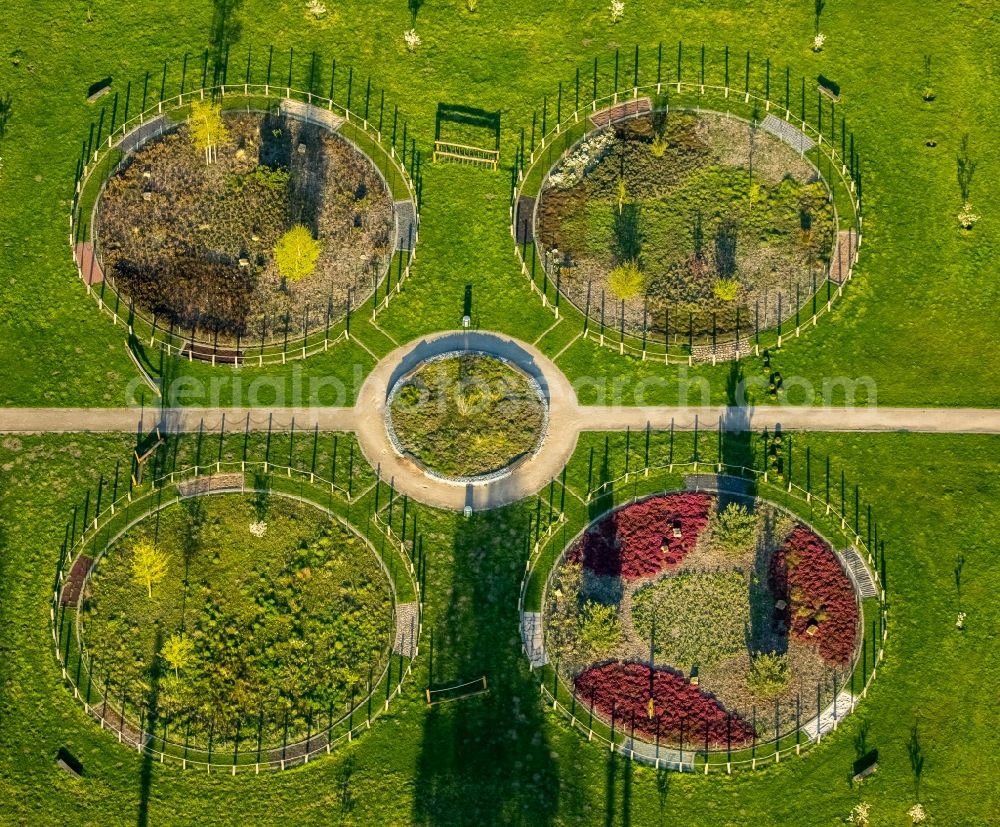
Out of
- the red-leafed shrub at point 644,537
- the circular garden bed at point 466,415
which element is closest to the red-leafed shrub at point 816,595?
the red-leafed shrub at point 644,537

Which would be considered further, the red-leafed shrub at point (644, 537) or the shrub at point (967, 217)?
the shrub at point (967, 217)

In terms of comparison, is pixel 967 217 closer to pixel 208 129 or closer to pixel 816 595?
pixel 816 595

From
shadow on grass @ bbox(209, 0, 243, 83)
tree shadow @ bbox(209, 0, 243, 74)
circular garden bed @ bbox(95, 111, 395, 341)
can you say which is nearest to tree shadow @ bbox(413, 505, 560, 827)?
circular garden bed @ bbox(95, 111, 395, 341)

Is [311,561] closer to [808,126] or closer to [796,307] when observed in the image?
[796,307]

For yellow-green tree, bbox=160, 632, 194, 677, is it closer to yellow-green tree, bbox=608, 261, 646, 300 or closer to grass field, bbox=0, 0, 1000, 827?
grass field, bbox=0, 0, 1000, 827

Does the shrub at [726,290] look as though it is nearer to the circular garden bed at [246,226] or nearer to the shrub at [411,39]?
the circular garden bed at [246,226]

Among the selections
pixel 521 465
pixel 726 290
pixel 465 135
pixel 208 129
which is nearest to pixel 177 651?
pixel 521 465
